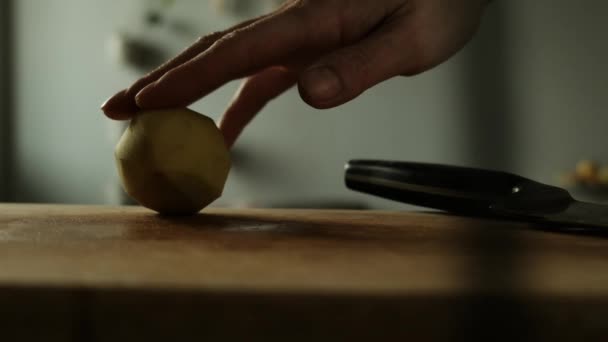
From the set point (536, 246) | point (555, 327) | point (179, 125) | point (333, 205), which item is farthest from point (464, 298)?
point (333, 205)

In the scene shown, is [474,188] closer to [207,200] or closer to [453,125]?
[207,200]

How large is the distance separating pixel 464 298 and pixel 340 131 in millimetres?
2487

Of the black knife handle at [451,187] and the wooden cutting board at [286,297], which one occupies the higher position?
the black knife handle at [451,187]

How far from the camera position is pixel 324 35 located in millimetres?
740

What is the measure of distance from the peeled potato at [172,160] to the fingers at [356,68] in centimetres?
14

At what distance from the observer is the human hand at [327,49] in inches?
24.8

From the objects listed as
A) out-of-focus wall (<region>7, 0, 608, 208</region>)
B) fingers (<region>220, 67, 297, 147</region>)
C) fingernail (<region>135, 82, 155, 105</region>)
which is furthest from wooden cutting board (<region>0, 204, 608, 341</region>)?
out-of-focus wall (<region>7, 0, 608, 208</region>)

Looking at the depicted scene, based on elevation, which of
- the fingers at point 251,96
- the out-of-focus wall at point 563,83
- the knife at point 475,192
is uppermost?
the out-of-focus wall at point 563,83

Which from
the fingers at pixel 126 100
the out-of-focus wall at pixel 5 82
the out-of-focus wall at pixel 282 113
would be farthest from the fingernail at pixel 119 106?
the out-of-focus wall at pixel 5 82

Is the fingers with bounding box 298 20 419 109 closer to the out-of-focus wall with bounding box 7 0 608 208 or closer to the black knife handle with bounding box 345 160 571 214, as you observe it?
the black knife handle with bounding box 345 160 571 214

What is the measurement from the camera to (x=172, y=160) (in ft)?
2.03

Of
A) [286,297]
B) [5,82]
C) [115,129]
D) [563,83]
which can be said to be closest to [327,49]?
[286,297]

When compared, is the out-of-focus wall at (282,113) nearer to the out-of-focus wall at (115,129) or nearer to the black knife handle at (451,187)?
the out-of-focus wall at (115,129)

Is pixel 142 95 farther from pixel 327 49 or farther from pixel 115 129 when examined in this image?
pixel 115 129
